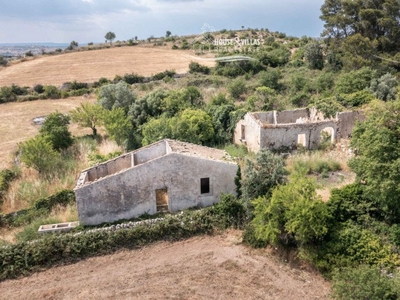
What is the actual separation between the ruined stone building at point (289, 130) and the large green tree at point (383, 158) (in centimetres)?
711

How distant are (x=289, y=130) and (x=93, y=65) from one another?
46.2 metres

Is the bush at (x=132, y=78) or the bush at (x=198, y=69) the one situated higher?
the bush at (x=198, y=69)

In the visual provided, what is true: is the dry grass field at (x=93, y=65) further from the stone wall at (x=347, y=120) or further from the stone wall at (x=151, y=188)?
the stone wall at (x=151, y=188)

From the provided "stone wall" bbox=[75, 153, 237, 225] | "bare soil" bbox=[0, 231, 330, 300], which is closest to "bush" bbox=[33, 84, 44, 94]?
"stone wall" bbox=[75, 153, 237, 225]

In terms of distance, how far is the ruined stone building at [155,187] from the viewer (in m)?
14.8

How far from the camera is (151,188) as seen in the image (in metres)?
15.3

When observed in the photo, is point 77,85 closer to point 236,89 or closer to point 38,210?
point 236,89

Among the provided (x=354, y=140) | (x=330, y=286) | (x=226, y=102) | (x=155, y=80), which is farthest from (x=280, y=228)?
(x=155, y=80)

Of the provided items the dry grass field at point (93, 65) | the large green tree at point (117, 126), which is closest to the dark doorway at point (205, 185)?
the large green tree at point (117, 126)

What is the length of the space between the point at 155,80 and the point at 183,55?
14603mm

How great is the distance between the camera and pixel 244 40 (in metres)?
63.2

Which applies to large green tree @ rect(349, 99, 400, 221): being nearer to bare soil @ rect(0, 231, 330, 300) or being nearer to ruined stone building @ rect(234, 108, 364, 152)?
bare soil @ rect(0, 231, 330, 300)

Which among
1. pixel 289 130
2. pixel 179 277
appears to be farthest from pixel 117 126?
pixel 179 277

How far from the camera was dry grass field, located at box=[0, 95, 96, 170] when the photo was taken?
28152 mm
